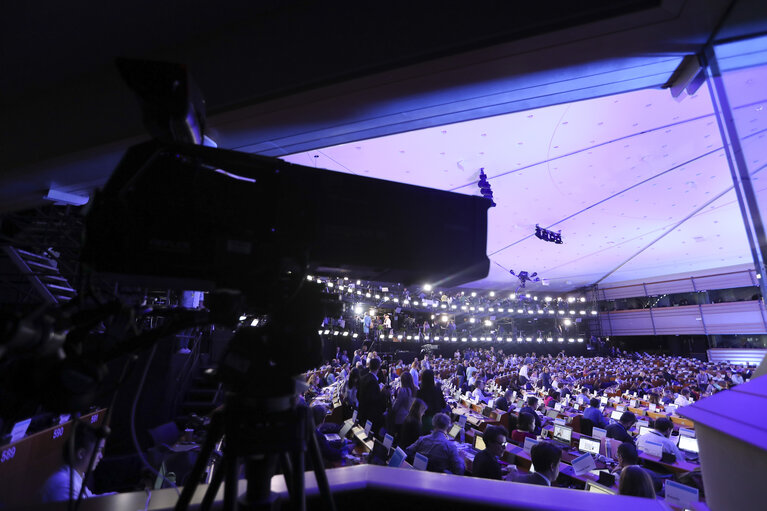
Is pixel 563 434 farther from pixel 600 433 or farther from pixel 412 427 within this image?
pixel 412 427

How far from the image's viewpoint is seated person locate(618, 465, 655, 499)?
8.56 feet

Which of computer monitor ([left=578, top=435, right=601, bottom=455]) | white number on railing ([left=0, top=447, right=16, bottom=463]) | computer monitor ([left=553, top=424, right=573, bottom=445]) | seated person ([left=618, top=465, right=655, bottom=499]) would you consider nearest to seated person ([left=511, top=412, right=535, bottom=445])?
computer monitor ([left=553, top=424, right=573, bottom=445])

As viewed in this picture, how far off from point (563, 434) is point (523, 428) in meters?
0.57

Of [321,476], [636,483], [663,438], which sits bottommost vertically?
[663,438]

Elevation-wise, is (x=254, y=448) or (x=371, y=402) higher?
(x=254, y=448)

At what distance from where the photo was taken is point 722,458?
3.17 feet

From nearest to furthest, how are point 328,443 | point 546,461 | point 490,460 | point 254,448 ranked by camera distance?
point 254,448 → point 546,461 → point 490,460 → point 328,443

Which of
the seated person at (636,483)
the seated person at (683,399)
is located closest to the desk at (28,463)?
the seated person at (636,483)

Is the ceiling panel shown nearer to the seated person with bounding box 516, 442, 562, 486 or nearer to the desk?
the seated person with bounding box 516, 442, 562, 486

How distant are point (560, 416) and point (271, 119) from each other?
7.87 meters

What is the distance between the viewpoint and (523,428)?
5406 mm

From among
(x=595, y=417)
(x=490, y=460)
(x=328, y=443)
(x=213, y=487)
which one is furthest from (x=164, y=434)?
(x=595, y=417)

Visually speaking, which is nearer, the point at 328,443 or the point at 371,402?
the point at 328,443

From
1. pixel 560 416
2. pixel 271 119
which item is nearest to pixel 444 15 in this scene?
pixel 271 119
